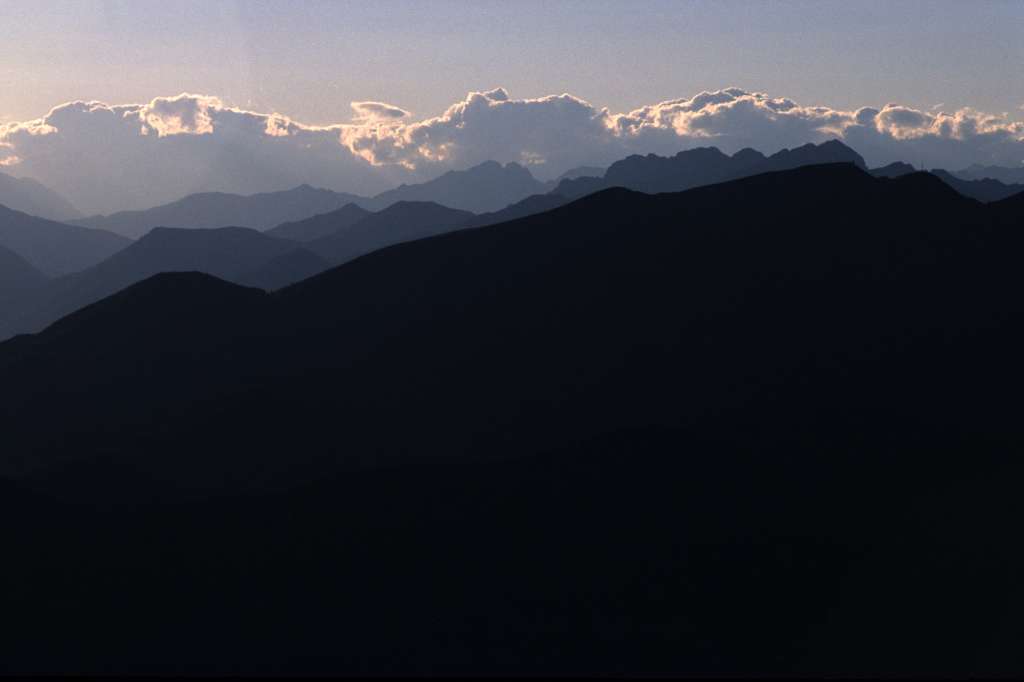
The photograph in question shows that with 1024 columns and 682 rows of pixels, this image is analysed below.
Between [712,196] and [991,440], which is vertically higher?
[712,196]

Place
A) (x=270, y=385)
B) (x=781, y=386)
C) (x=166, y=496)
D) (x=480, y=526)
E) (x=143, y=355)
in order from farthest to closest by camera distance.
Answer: (x=143, y=355) → (x=270, y=385) → (x=781, y=386) → (x=166, y=496) → (x=480, y=526)

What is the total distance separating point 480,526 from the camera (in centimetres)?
9494

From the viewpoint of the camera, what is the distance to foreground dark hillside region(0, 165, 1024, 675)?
82.9 m

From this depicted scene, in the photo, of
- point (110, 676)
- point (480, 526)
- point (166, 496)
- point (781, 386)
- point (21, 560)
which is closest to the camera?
point (110, 676)

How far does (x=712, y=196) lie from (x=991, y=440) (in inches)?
2231

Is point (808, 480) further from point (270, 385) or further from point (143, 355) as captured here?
point (143, 355)

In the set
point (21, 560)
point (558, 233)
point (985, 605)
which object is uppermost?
point (558, 233)

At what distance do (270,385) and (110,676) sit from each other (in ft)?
183

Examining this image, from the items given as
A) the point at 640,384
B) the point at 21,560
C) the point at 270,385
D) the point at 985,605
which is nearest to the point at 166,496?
the point at 21,560

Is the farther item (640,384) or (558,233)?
(558,233)

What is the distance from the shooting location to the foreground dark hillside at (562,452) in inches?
3263

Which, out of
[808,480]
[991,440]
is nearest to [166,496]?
[808,480]

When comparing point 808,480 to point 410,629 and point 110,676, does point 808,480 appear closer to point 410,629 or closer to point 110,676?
point 410,629

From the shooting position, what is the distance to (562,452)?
350 feet
